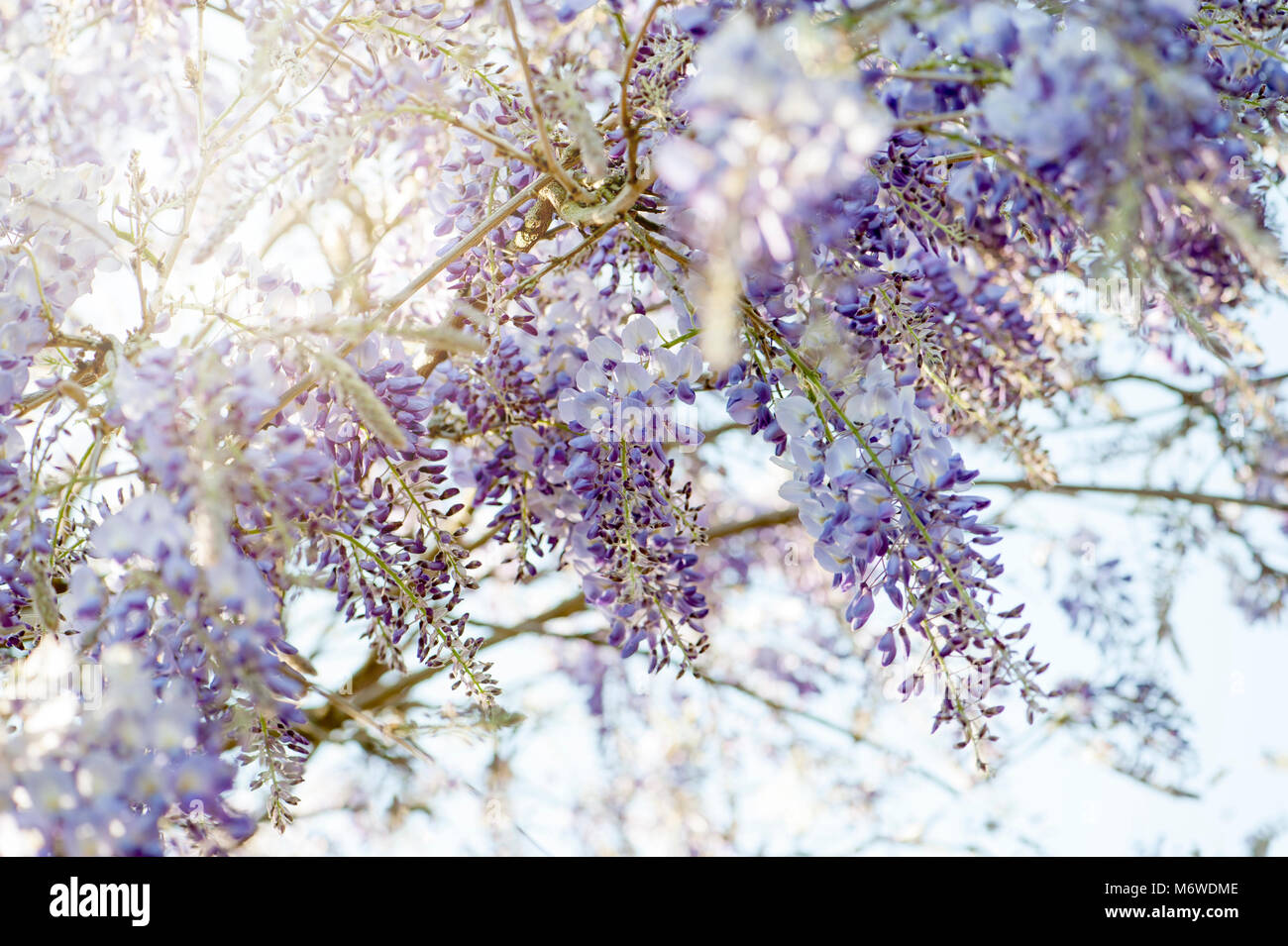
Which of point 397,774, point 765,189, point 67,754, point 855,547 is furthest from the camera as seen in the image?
point 397,774

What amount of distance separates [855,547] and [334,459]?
72 centimetres

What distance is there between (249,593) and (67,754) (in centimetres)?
21

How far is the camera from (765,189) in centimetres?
69

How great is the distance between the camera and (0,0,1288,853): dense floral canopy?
771 mm

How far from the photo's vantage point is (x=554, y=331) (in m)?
1.61

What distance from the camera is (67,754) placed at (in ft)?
2.74

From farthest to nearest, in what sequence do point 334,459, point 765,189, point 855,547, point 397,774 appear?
1. point 397,774
2. point 334,459
3. point 855,547
4. point 765,189

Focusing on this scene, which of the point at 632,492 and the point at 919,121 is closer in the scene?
the point at 919,121

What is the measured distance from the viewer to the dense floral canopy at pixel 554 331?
771 mm
